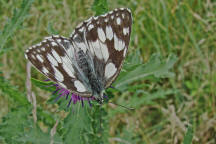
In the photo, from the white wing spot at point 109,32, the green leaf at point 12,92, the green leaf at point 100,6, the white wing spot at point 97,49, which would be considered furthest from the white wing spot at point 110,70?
the green leaf at point 12,92

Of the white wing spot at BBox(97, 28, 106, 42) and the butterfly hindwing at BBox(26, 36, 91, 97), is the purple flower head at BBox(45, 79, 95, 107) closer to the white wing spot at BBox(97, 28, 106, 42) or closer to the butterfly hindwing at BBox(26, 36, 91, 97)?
the butterfly hindwing at BBox(26, 36, 91, 97)

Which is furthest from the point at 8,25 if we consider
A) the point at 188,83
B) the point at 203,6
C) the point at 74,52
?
the point at 203,6

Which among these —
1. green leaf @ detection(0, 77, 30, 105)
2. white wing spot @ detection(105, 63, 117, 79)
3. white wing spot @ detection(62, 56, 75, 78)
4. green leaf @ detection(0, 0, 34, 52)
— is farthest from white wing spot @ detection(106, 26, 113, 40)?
green leaf @ detection(0, 77, 30, 105)

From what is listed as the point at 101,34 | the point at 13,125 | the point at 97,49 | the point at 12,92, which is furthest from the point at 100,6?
the point at 13,125

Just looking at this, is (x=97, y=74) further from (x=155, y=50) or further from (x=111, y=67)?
(x=155, y=50)

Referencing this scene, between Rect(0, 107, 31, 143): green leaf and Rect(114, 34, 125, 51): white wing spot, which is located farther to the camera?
Rect(0, 107, 31, 143): green leaf

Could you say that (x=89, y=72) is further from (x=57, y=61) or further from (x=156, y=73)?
(x=156, y=73)
